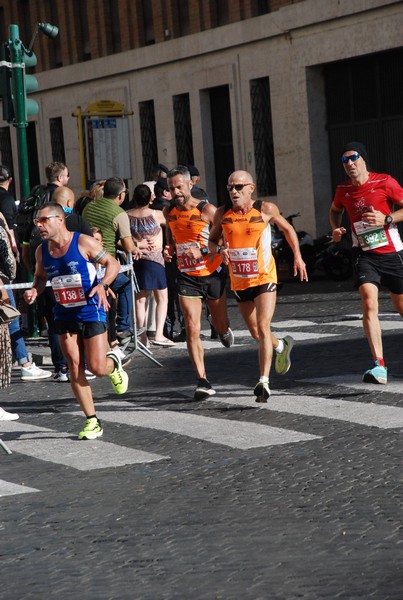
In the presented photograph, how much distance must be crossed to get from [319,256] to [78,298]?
1841cm

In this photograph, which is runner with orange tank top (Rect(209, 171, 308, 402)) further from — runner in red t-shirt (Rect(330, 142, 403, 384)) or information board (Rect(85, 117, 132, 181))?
information board (Rect(85, 117, 132, 181))

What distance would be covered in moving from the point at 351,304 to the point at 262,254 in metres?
9.55

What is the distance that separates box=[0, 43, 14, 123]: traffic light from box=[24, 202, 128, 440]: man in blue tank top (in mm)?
7990

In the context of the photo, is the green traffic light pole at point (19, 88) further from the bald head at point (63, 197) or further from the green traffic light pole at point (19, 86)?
the bald head at point (63, 197)

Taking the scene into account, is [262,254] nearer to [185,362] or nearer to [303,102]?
[185,362]

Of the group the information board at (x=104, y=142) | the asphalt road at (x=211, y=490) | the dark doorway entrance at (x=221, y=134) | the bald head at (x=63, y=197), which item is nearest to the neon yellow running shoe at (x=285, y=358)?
the asphalt road at (x=211, y=490)

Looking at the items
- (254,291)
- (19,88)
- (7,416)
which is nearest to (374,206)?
(254,291)

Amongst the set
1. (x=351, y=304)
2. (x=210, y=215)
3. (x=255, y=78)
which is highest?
(x=255, y=78)

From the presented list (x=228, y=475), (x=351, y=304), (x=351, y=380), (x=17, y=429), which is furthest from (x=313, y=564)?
(x=351, y=304)

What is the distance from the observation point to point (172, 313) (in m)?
17.0

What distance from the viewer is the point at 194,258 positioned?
40.7 ft

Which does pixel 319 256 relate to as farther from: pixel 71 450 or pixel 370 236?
pixel 71 450

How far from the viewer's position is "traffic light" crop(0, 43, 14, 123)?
59.2 ft

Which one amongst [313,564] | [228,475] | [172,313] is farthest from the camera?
[172,313]
